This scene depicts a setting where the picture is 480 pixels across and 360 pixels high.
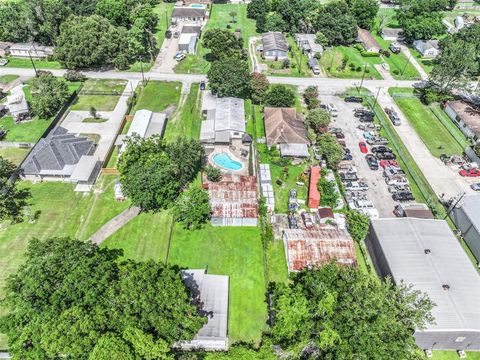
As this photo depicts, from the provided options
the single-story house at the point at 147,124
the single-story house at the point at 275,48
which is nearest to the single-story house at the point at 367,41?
the single-story house at the point at 275,48

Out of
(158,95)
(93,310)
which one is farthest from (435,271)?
(158,95)

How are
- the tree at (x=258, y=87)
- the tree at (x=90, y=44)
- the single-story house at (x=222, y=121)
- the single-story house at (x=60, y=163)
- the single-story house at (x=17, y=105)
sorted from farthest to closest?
the tree at (x=90, y=44)
the tree at (x=258, y=87)
the single-story house at (x=17, y=105)
the single-story house at (x=222, y=121)
the single-story house at (x=60, y=163)

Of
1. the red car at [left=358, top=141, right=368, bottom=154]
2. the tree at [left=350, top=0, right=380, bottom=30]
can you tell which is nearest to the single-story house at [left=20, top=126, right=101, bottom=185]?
the red car at [left=358, top=141, right=368, bottom=154]

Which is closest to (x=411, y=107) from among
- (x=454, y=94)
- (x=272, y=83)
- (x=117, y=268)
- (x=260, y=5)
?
(x=454, y=94)

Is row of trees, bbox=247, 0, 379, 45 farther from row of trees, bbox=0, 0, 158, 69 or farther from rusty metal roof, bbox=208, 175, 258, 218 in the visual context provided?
rusty metal roof, bbox=208, 175, 258, 218

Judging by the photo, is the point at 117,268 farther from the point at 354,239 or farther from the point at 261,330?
the point at 354,239

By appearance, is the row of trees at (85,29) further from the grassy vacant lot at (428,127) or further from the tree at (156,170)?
the grassy vacant lot at (428,127)

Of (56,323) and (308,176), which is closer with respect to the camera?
(56,323)
